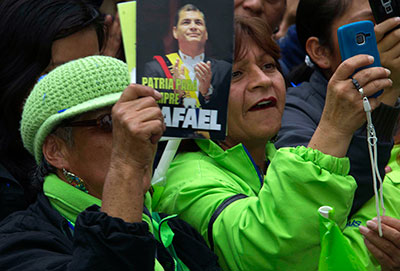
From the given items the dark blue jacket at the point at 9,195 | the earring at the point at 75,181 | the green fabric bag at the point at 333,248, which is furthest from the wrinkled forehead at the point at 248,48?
the dark blue jacket at the point at 9,195

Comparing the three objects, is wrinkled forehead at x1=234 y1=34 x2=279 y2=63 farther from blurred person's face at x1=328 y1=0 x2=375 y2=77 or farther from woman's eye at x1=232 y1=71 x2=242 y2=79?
blurred person's face at x1=328 y1=0 x2=375 y2=77

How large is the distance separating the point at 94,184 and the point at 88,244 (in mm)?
539

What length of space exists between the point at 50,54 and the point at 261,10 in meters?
1.57

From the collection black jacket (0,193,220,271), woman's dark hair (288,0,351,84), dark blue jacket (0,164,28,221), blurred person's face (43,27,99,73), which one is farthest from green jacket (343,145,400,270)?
blurred person's face (43,27,99,73)

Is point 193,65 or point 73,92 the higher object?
point 193,65

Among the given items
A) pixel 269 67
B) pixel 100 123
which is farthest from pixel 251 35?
pixel 100 123

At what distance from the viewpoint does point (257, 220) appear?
240 centimetres

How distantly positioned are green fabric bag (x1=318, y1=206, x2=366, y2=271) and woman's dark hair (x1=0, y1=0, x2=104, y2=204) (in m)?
1.54

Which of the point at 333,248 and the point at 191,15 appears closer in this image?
the point at 333,248

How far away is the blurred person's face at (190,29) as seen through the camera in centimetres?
246

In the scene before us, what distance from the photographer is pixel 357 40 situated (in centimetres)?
240

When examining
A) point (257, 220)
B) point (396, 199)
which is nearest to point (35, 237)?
point (257, 220)

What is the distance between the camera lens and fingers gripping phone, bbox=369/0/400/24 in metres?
2.54

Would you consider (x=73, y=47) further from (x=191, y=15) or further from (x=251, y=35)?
(x=191, y=15)
